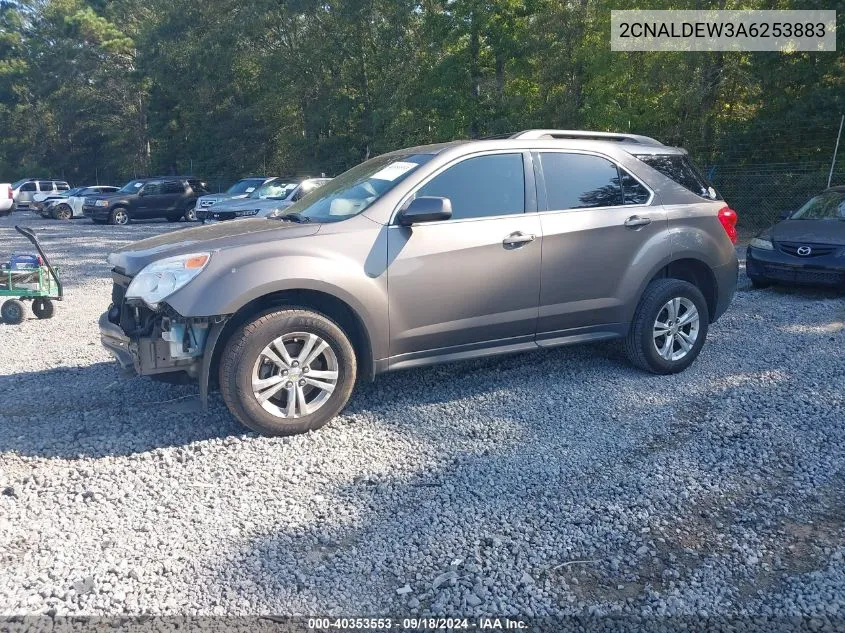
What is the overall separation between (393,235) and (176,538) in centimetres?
226

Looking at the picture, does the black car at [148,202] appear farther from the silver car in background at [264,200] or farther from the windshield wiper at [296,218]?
the windshield wiper at [296,218]

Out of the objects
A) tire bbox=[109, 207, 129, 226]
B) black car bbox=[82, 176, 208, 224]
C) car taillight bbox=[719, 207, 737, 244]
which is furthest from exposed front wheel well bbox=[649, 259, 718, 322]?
tire bbox=[109, 207, 129, 226]

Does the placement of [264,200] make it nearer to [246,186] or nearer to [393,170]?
[246,186]

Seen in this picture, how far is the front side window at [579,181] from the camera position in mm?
5289

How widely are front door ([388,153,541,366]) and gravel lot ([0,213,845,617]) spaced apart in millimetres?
545

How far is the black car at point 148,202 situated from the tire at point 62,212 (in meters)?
2.20

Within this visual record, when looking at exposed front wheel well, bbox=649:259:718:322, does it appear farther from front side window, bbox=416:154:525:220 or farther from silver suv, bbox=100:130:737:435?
front side window, bbox=416:154:525:220

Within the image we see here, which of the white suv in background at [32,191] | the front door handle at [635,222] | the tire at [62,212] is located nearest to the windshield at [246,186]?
the tire at [62,212]

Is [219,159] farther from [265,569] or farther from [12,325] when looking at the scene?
[265,569]

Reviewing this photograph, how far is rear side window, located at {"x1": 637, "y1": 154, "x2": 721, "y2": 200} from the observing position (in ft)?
19.1

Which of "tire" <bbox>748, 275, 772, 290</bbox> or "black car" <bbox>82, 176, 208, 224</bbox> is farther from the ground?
"black car" <bbox>82, 176, 208, 224</bbox>

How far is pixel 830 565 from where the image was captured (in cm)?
314

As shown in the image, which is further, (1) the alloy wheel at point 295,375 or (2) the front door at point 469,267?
(2) the front door at point 469,267

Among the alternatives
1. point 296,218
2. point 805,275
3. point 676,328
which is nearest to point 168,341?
point 296,218
